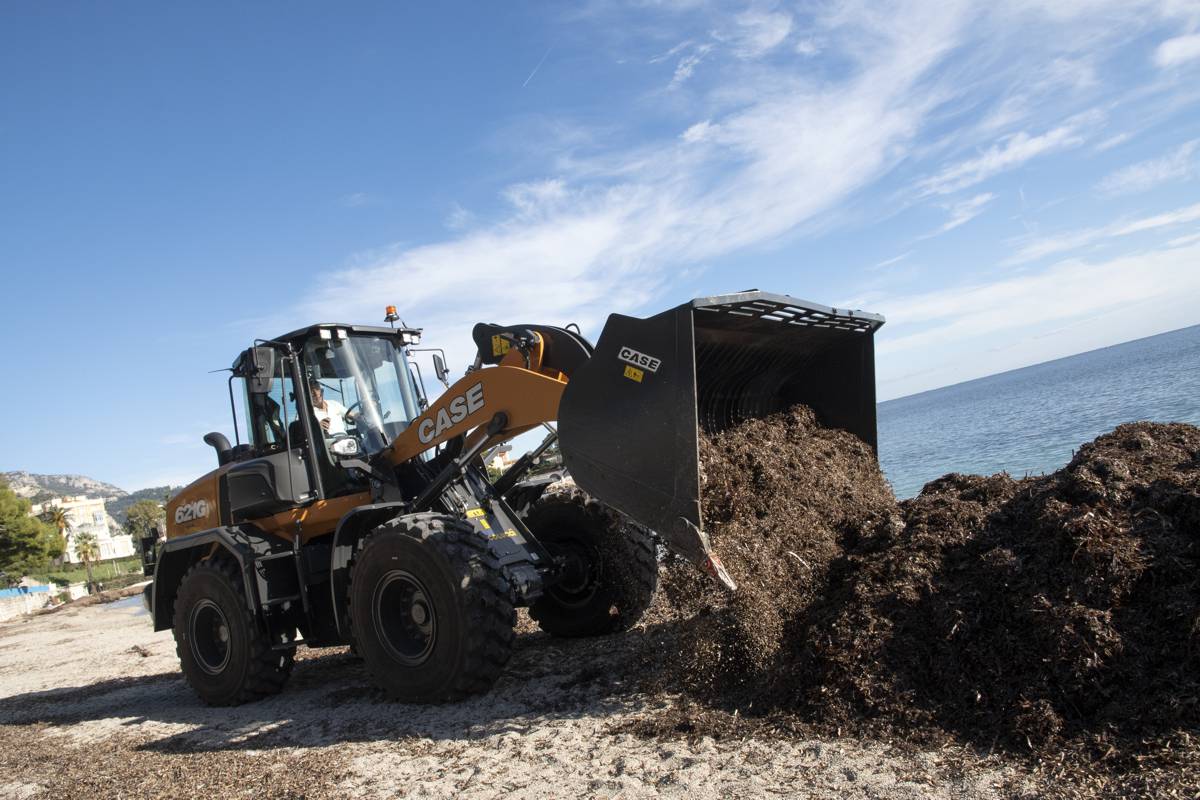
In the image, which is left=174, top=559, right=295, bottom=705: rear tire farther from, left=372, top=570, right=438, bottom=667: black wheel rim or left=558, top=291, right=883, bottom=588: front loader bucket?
left=558, top=291, right=883, bottom=588: front loader bucket

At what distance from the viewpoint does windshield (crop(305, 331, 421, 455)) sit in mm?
6762

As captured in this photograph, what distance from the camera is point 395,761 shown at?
4.59 meters

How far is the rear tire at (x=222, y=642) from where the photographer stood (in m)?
6.57

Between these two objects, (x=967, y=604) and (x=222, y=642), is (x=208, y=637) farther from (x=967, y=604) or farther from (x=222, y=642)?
(x=967, y=604)

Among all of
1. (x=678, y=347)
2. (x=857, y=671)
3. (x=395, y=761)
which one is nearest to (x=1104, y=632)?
(x=857, y=671)

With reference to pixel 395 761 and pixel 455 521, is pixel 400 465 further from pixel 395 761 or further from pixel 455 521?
pixel 395 761

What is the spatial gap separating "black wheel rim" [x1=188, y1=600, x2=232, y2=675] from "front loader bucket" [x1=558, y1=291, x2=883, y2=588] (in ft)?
12.6

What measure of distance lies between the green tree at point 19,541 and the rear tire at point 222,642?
49.5m

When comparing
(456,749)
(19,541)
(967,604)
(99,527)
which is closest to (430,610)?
(456,749)

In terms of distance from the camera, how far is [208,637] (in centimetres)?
712

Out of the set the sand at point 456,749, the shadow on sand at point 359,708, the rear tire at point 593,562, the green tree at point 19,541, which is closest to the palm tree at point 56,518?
the green tree at point 19,541

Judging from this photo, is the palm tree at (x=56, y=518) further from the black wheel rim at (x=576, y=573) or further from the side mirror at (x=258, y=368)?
the black wheel rim at (x=576, y=573)

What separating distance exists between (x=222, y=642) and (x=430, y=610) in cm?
276

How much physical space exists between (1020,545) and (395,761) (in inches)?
135
